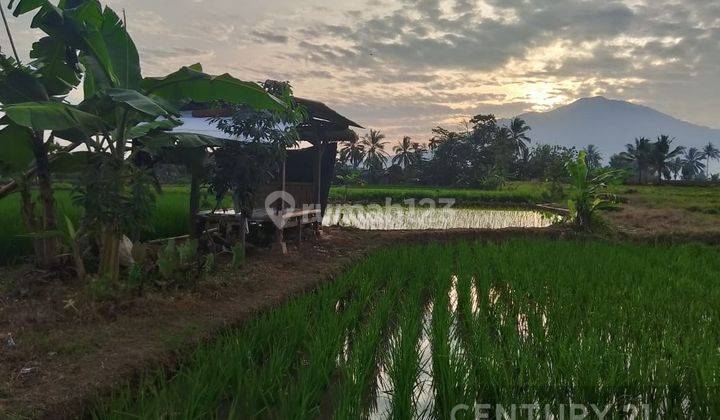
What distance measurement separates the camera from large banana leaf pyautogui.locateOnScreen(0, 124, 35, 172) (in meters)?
3.83

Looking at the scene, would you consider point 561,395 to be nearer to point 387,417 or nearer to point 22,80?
point 387,417

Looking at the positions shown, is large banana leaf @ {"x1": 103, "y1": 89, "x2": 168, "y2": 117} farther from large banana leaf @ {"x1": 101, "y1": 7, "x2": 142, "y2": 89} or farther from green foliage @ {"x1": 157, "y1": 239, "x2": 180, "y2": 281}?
green foliage @ {"x1": 157, "y1": 239, "x2": 180, "y2": 281}

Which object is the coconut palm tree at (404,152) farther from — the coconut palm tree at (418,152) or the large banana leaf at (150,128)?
the large banana leaf at (150,128)

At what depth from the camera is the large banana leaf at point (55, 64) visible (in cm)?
389

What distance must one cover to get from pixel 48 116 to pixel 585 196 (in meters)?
9.20

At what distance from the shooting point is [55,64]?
4027mm

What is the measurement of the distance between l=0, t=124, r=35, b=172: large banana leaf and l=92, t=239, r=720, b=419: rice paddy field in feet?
7.94

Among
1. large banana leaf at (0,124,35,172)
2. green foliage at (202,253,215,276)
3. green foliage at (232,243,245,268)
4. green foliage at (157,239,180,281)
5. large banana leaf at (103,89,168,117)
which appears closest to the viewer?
large banana leaf at (103,89,168,117)

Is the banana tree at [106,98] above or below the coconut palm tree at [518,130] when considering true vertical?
below

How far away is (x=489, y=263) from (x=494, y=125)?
113 feet

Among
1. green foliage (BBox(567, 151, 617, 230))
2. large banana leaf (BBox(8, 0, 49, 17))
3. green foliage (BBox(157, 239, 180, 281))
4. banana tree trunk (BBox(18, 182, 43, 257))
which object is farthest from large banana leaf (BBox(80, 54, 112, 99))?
green foliage (BBox(567, 151, 617, 230))

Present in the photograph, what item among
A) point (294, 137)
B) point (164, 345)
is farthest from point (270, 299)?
point (294, 137)

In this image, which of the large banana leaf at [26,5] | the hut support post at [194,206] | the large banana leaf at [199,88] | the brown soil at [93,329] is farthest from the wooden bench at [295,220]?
the large banana leaf at [26,5]

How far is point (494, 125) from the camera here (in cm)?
3878
